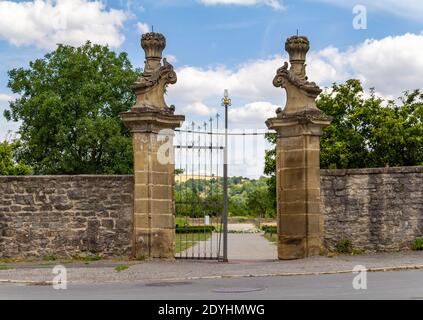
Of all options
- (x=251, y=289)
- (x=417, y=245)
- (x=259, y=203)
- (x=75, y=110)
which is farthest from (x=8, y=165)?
(x=259, y=203)

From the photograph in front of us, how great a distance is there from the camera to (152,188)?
50.6ft

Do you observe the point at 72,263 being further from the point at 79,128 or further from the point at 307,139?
the point at 79,128

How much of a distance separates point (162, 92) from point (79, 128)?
23012 mm

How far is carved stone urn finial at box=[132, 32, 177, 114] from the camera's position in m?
15.5

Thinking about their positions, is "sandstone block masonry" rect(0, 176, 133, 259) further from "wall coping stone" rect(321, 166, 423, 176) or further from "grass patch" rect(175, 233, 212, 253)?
"wall coping stone" rect(321, 166, 423, 176)

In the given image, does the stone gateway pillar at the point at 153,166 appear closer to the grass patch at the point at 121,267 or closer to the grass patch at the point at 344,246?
the grass patch at the point at 121,267

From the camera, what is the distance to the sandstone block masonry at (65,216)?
15.7 metres

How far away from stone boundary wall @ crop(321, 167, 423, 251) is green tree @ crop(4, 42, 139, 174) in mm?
22975

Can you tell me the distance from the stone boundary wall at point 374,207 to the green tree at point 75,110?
23.0 m

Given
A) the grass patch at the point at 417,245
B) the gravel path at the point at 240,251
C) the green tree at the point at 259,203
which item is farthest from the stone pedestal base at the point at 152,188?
the green tree at the point at 259,203

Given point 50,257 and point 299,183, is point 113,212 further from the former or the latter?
point 299,183

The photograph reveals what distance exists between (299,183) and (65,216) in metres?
5.59

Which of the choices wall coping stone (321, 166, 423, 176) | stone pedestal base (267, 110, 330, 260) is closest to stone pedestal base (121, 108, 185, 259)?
stone pedestal base (267, 110, 330, 260)
